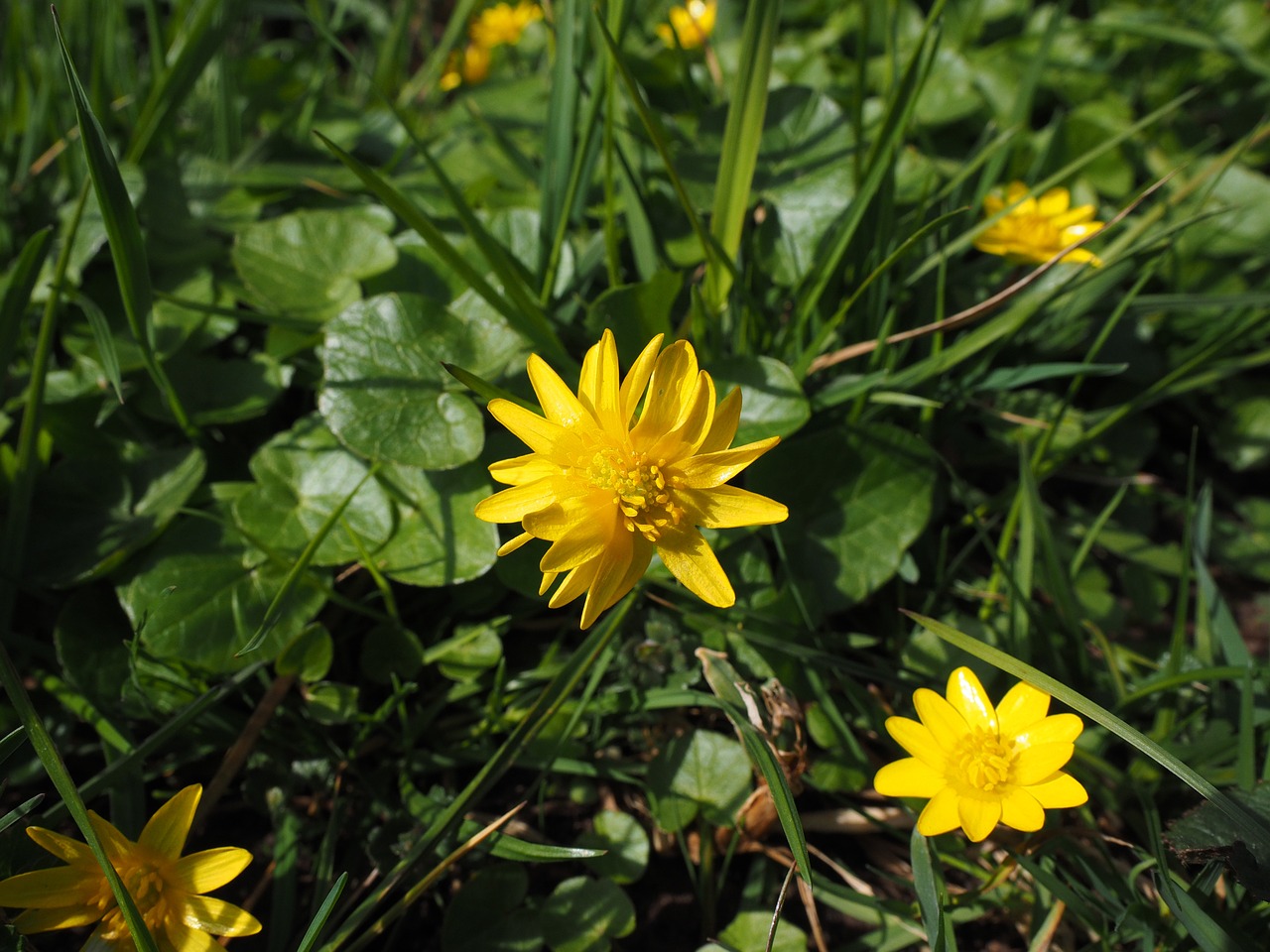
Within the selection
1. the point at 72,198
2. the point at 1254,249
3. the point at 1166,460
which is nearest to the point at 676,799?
the point at 1166,460

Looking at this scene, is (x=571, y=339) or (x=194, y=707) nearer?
(x=194, y=707)

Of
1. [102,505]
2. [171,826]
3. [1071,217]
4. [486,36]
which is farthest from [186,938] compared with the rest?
[486,36]

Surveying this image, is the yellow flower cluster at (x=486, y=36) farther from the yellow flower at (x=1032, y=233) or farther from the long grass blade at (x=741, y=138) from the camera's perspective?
the yellow flower at (x=1032, y=233)

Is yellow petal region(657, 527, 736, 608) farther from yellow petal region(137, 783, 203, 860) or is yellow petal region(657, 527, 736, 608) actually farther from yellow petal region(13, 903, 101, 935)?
yellow petal region(13, 903, 101, 935)

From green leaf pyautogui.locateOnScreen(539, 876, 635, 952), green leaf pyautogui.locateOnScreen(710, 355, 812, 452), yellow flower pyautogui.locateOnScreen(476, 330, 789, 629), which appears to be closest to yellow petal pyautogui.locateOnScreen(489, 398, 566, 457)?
yellow flower pyautogui.locateOnScreen(476, 330, 789, 629)

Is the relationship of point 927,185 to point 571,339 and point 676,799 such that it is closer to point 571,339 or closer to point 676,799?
point 571,339

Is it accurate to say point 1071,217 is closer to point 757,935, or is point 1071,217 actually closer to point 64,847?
point 757,935
